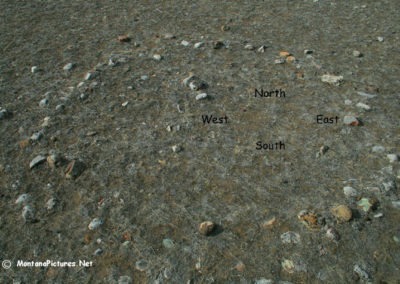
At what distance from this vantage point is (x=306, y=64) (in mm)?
6727

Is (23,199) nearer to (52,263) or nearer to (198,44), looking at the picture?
(52,263)

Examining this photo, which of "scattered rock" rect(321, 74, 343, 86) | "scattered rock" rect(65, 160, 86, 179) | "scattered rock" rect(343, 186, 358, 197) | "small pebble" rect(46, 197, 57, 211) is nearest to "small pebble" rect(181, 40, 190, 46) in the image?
"scattered rock" rect(321, 74, 343, 86)

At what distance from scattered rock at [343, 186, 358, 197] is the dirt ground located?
2 cm

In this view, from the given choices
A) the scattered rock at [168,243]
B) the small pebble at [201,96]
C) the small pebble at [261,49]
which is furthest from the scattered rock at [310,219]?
the small pebble at [261,49]

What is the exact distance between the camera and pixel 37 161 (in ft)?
16.0

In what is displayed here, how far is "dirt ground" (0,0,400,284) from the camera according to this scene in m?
3.79

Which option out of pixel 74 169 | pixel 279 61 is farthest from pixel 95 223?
pixel 279 61

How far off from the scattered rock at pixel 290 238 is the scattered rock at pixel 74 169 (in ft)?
8.18

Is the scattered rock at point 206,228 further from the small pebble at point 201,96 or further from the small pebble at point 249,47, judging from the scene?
the small pebble at point 249,47

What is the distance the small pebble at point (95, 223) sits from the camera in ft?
13.5

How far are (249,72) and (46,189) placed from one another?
3.70 metres

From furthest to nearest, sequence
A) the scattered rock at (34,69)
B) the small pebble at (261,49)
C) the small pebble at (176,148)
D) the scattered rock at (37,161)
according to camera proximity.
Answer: the small pebble at (261,49) → the scattered rock at (34,69) → the small pebble at (176,148) → the scattered rock at (37,161)

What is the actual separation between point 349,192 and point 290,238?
3.11ft

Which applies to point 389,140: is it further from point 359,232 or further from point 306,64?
point 306,64
